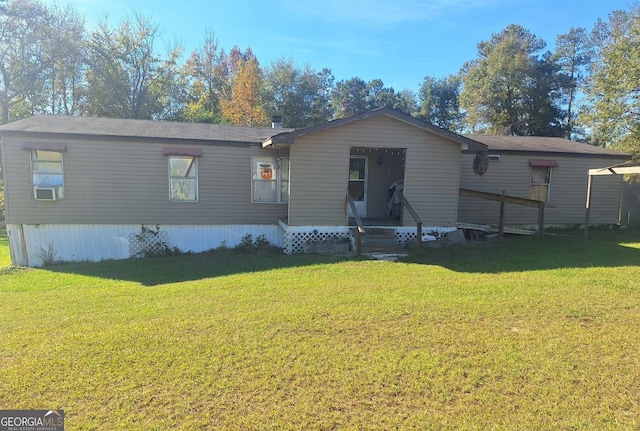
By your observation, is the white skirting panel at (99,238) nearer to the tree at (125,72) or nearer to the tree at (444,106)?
the tree at (125,72)

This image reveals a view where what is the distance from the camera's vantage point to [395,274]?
7074 millimetres

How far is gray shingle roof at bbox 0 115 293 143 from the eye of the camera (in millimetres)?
9758

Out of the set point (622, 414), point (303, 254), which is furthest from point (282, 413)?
point (303, 254)

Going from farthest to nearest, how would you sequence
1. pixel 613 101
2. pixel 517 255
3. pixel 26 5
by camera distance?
pixel 26 5 → pixel 613 101 → pixel 517 255

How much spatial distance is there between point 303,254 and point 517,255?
4914 mm

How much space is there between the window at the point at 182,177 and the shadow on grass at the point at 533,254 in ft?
20.5

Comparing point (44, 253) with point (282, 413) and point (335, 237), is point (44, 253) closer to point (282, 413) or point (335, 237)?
point (335, 237)

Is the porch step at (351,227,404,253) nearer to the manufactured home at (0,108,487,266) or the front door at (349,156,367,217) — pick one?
the manufactured home at (0,108,487,266)

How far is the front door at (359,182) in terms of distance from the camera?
39.2 feet

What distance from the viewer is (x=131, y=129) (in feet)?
34.9

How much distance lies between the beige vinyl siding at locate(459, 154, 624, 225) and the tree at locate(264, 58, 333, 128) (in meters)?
22.7

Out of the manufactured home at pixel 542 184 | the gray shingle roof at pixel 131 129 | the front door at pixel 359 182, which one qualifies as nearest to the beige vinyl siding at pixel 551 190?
the manufactured home at pixel 542 184

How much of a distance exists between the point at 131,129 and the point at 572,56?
35905 millimetres

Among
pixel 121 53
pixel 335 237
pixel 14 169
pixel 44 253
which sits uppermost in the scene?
pixel 121 53
